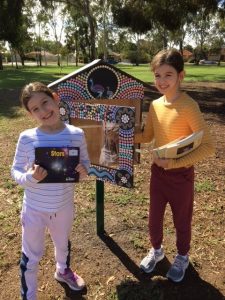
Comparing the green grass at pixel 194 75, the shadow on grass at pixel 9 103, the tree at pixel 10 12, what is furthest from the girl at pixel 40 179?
the green grass at pixel 194 75

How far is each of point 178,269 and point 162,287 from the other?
0.65ft

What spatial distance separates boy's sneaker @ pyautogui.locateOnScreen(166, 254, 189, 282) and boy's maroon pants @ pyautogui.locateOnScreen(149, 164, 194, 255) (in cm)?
6

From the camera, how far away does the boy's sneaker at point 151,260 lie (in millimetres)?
3324

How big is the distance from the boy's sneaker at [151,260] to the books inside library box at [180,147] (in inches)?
44.8

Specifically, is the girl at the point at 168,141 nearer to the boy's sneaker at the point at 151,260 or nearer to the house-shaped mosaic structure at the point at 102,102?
the boy's sneaker at the point at 151,260

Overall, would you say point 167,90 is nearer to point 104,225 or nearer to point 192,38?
point 104,225

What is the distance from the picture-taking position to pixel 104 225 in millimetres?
4156

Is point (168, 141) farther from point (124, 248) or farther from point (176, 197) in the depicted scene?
point (124, 248)

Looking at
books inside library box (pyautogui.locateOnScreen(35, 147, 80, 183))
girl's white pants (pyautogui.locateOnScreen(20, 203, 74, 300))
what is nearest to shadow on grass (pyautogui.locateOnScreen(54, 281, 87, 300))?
girl's white pants (pyautogui.locateOnScreen(20, 203, 74, 300))

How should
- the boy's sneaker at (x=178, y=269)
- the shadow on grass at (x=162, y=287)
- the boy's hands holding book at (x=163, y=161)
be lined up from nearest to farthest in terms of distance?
1. the boy's hands holding book at (x=163, y=161)
2. the shadow on grass at (x=162, y=287)
3. the boy's sneaker at (x=178, y=269)

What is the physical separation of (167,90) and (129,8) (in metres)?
13.4

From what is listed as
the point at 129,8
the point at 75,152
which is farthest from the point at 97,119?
the point at 129,8

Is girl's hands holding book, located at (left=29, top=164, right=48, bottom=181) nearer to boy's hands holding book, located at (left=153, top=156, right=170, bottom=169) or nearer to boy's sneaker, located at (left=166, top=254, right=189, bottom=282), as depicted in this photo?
boy's hands holding book, located at (left=153, top=156, right=170, bottom=169)

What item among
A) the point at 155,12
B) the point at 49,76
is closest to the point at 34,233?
the point at 155,12
